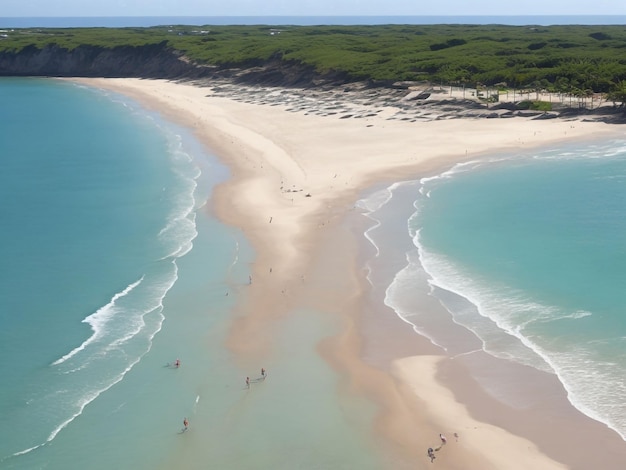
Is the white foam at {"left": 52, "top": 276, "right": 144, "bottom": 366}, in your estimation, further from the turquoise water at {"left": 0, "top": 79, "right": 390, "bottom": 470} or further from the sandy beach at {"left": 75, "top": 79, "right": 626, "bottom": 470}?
the sandy beach at {"left": 75, "top": 79, "right": 626, "bottom": 470}

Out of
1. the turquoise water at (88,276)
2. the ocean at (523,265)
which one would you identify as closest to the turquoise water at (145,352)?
the turquoise water at (88,276)

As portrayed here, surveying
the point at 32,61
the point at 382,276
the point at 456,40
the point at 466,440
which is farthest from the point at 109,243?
the point at 32,61

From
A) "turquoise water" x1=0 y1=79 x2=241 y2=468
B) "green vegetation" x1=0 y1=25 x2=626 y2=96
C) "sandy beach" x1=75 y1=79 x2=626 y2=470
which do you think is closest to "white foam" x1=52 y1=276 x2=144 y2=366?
"turquoise water" x1=0 y1=79 x2=241 y2=468

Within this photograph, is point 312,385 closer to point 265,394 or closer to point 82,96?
point 265,394

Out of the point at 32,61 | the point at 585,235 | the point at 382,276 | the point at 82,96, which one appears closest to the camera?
the point at 382,276

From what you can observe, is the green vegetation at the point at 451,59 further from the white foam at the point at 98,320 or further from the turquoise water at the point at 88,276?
the white foam at the point at 98,320
